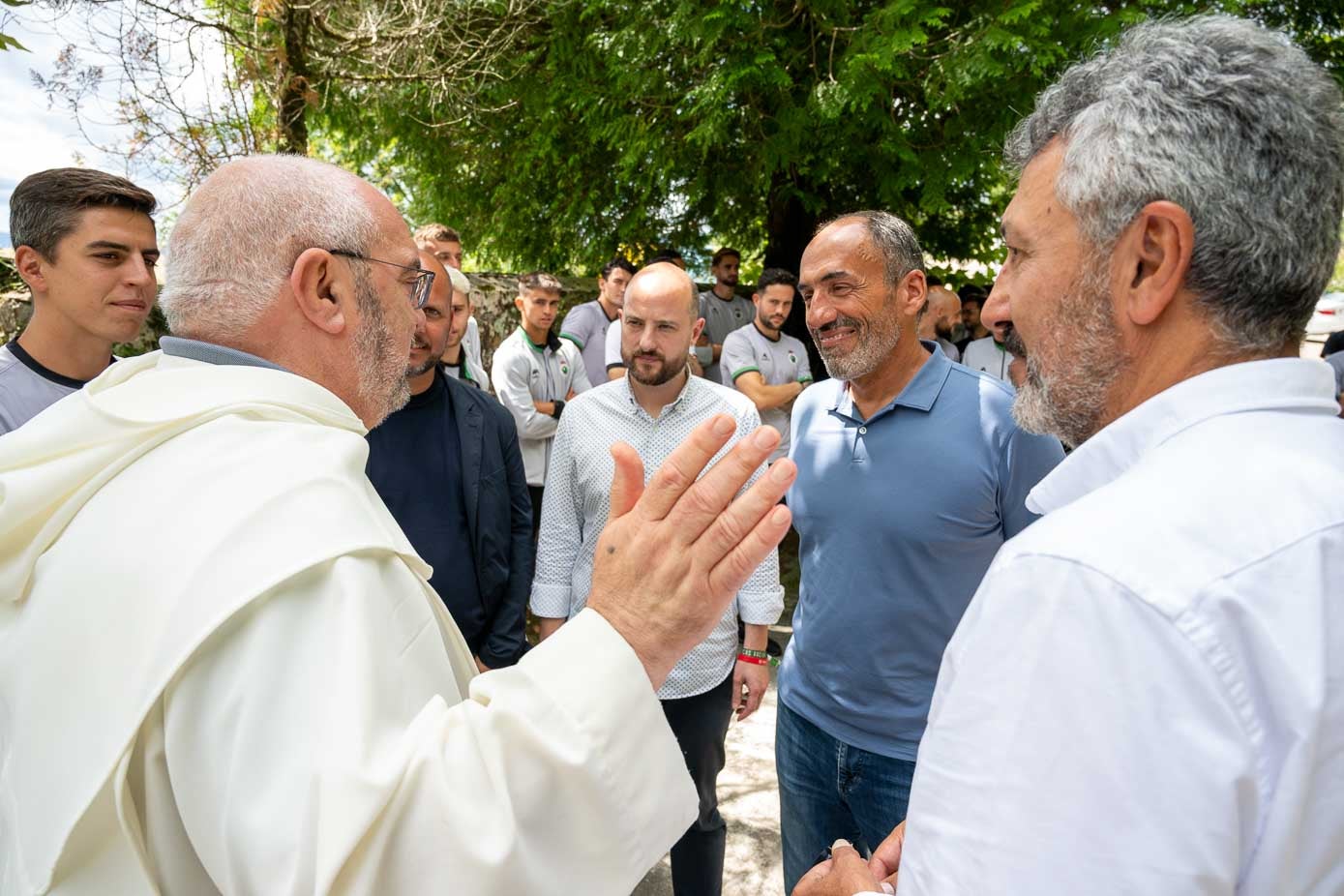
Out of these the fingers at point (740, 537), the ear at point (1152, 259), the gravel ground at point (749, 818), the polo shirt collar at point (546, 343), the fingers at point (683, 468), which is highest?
the ear at point (1152, 259)

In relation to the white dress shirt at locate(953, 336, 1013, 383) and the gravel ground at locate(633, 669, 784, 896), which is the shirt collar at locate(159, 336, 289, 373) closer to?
the gravel ground at locate(633, 669, 784, 896)

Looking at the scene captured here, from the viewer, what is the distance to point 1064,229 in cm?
120

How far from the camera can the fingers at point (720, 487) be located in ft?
3.62

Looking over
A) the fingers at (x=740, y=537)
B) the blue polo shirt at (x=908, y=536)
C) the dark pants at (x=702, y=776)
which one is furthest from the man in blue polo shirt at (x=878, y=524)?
the fingers at (x=740, y=537)

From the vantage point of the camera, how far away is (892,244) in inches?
103

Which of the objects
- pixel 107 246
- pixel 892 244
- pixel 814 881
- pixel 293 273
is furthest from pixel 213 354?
pixel 107 246

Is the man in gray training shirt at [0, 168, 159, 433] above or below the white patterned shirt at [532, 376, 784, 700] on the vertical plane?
above

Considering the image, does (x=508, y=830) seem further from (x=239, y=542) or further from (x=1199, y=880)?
(x=1199, y=880)

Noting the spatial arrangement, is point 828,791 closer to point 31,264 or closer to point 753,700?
point 753,700

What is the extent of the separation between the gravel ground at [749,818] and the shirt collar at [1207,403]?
2.78 metres

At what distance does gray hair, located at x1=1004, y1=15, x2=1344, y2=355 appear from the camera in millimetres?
1037

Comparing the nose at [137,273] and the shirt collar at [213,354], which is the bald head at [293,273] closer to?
the shirt collar at [213,354]

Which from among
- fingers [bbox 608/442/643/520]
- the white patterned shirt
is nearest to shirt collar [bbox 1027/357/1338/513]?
fingers [bbox 608/442/643/520]

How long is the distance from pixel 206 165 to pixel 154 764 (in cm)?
693
